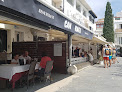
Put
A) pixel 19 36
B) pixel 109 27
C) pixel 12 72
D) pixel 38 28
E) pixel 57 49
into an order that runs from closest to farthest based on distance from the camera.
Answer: pixel 12 72 < pixel 38 28 < pixel 57 49 < pixel 19 36 < pixel 109 27

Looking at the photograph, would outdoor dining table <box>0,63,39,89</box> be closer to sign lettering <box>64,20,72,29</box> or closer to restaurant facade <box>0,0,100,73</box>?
restaurant facade <box>0,0,100,73</box>

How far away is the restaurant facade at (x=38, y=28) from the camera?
11.3 ft

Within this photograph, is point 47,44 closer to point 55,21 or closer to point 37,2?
point 55,21

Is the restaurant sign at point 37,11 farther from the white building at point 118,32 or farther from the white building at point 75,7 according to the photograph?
the white building at point 118,32

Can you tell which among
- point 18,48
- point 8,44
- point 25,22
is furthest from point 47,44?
point 25,22

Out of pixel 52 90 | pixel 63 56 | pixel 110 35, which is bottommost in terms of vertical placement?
pixel 52 90

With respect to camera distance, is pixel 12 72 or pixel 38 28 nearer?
pixel 12 72

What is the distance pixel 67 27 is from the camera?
5.70 m

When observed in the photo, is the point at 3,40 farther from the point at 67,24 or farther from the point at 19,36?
the point at 67,24

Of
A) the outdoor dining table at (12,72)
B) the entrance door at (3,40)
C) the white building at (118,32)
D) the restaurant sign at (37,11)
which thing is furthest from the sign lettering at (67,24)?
the white building at (118,32)

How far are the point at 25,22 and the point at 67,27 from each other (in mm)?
1600

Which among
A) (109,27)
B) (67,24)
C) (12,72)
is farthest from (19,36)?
(109,27)

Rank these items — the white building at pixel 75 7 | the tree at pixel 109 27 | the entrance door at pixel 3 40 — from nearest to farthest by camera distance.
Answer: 1. the entrance door at pixel 3 40
2. the white building at pixel 75 7
3. the tree at pixel 109 27

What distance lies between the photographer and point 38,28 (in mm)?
6555
